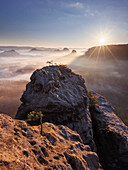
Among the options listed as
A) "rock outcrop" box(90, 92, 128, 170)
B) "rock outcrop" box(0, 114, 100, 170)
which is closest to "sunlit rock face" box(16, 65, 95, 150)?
"rock outcrop" box(90, 92, 128, 170)

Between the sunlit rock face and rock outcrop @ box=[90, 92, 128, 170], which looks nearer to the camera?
the sunlit rock face

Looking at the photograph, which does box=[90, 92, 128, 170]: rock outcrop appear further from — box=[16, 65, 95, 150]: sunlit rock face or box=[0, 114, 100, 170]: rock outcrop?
box=[0, 114, 100, 170]: rock outcrop

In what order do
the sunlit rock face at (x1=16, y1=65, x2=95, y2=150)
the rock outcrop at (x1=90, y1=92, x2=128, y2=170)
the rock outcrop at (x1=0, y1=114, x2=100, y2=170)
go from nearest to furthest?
the rock outcrop at (x1=0, y1=114, x2=100, y2=170)
the sunlit rock face at (x1=16, y1=65, x2=95, y2=150)
the rock outcrop at (x1=90, y1=92, x2=128, y2=170)

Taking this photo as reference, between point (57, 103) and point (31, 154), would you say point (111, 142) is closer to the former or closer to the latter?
point (57, 103)

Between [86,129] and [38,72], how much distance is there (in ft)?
66.1

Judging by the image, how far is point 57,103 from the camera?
22.4 metres

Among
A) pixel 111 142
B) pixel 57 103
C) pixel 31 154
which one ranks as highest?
pixel 57 103

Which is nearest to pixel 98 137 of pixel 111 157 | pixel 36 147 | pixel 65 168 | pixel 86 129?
pixel 111 157

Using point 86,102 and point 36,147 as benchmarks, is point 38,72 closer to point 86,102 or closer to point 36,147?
point 86,102

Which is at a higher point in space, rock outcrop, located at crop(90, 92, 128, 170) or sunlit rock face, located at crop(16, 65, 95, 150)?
sunlit rock face, located at crop(16, 65, 95, 150)

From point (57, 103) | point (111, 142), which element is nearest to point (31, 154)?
point (57, 103)

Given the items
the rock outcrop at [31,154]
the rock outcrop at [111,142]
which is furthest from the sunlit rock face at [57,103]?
the rock outcrop at [31,154]

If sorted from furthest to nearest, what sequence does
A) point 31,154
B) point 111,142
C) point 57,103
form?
point 111,142, point 57,103, point 31,154

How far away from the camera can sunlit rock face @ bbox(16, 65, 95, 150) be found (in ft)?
74.0
